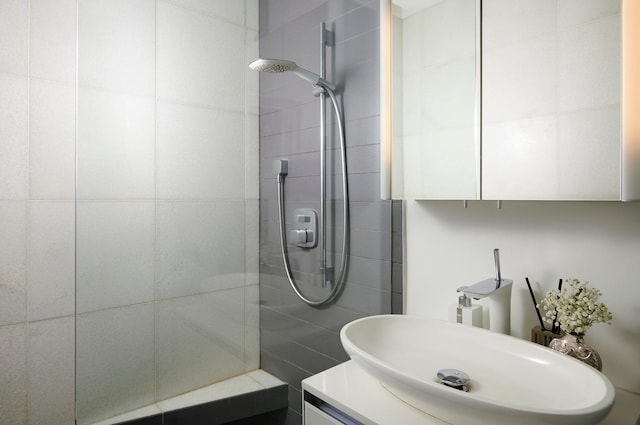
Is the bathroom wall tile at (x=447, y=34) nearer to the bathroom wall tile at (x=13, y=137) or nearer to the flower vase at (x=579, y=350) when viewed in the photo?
the flower vase at (x=579, y=350)

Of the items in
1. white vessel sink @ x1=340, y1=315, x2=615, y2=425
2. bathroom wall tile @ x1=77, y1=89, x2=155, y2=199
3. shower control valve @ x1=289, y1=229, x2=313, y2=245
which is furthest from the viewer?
shower control valve @ x1=289, y1=229, x2=313, y2=245

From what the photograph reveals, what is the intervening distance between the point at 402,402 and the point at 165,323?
0.88 meters

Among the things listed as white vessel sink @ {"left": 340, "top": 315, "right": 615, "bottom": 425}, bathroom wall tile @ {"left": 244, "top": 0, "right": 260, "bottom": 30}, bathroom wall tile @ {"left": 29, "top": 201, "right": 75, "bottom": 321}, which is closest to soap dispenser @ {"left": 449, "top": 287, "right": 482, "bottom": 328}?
white vessel sink @ {"left": 340, "top": 315, "right": 615, "bottom": 425}

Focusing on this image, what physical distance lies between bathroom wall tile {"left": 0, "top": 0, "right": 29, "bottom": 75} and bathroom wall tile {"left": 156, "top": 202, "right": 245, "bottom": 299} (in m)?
0.80

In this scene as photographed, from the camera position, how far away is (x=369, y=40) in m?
1.47

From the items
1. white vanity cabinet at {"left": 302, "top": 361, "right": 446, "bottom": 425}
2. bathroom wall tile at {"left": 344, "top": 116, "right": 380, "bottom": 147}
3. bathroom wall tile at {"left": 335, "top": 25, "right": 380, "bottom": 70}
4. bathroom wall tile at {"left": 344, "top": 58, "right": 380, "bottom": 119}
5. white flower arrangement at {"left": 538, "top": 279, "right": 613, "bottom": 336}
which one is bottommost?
white vanity cabinet at {"left": 302, "top": 361, "right": 446, "bottom": 425}

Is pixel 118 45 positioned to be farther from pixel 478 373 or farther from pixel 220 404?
pixel 478 373

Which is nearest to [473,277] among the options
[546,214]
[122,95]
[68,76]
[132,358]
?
[546,214]

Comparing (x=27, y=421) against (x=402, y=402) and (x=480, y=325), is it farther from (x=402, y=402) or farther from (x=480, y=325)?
(x=480, y=325)

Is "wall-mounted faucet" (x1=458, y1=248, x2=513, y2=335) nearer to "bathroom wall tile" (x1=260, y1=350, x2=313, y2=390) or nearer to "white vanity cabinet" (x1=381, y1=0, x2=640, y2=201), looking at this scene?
"white vanity cabinet" (x1=381, y1=0, x2=640, y2=201)

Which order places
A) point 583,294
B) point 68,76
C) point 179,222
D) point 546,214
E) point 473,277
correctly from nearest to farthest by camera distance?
1. point 583,294
2. point 546,214
3. point 473,277
4. point 179,222
5. point 68,76

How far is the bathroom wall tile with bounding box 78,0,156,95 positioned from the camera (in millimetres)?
1346

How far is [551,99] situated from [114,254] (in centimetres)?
140

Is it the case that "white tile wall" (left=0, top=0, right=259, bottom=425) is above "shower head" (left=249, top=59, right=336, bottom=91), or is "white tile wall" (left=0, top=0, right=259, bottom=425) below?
below
